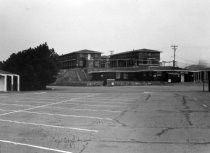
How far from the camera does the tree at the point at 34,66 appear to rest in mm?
62562

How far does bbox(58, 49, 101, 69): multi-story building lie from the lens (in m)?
134

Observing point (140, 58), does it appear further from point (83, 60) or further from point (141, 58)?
point (83, 60)

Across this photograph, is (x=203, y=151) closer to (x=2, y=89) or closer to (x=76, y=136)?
(x=76, y=136)

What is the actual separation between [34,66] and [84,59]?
7268cm

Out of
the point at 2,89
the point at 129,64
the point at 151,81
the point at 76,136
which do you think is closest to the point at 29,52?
the point at 2,89

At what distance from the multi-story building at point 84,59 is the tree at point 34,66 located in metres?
66.6

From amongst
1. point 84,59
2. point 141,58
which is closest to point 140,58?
point 141,58

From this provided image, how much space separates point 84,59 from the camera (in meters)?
136

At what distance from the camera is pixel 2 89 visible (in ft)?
172

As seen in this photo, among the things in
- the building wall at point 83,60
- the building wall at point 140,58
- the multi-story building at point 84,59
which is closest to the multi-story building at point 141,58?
the building wall at point 140,58

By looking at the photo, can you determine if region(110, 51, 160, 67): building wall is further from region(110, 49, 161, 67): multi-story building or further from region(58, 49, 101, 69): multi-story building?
region(58, 49, 101, 69): multi-story building

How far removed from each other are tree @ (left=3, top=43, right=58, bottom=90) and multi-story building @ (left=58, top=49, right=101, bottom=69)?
66635 mm

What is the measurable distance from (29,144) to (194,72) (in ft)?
303

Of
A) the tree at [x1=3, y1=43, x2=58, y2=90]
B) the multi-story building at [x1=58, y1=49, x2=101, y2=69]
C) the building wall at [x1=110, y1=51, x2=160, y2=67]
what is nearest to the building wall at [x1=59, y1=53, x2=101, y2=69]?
the multi-story building at [x1=58, y1=49, x2=101, y2=69]
